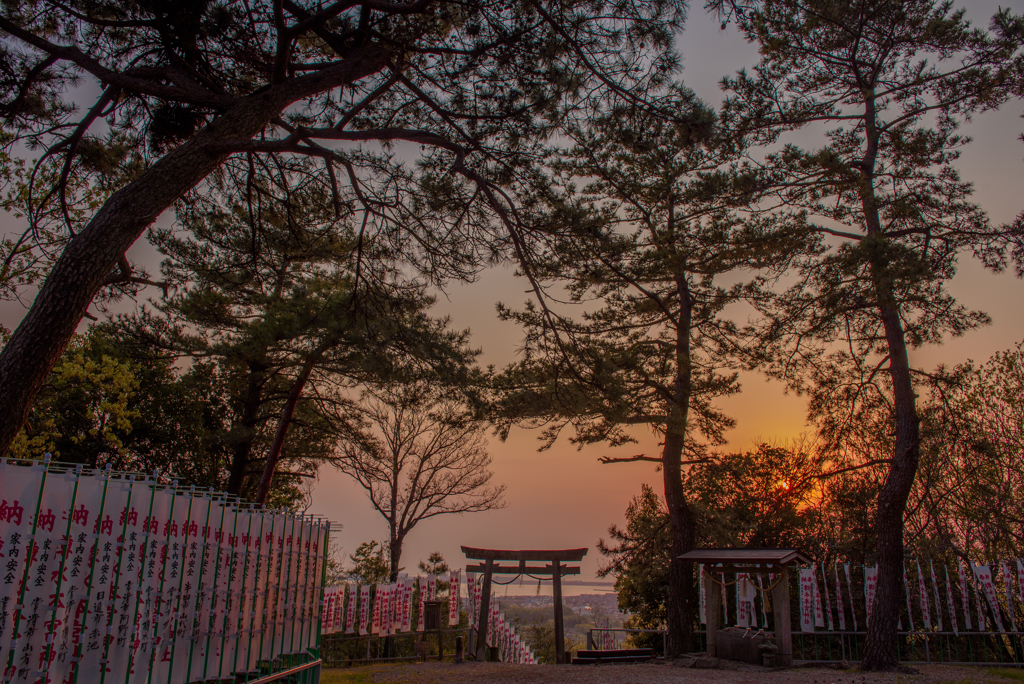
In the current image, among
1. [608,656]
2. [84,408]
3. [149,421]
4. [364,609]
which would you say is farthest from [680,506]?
[84,408]

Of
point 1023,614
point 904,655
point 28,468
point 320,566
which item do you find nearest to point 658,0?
point 28,468

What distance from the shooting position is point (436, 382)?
745 cm

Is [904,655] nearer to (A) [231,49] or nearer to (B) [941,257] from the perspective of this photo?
(B) [941,257]

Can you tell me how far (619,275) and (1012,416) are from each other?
14.7 metres

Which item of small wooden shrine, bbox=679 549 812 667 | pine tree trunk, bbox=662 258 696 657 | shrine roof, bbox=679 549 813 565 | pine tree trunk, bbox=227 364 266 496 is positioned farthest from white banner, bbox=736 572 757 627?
pine tree trunk, bbox=227 364 266 496

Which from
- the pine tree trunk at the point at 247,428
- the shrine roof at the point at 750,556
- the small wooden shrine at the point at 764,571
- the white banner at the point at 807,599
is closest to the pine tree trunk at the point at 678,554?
the small wooden shrine at the point at 764,571

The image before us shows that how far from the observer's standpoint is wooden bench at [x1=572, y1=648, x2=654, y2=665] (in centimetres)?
1090

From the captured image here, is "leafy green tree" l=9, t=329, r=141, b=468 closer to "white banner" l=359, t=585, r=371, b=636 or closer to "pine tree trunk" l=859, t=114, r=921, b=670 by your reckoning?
"white banner" l=359, t=585, r=371, b=636

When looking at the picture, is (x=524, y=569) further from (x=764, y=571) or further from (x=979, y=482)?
(x=979, y=482)

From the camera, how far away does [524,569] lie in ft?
40.4

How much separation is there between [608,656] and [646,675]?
8.80 feet

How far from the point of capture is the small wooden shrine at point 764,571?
31.3 feet

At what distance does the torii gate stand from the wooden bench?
0.69m

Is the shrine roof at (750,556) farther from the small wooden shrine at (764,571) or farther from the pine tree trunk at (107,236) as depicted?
the pine tree trunk at (107,236)
